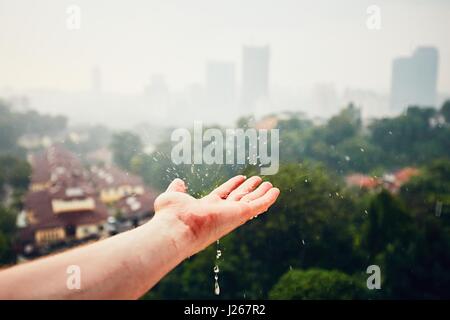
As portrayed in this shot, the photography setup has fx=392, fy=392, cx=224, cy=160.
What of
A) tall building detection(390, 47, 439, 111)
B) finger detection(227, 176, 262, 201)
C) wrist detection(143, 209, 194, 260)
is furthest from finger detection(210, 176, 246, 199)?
tall building detection(390, 47, 439, 111)

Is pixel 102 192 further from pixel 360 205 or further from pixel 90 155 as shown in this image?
pixel 360 205

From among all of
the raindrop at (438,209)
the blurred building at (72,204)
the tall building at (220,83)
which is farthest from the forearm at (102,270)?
the tall building at (220,83)

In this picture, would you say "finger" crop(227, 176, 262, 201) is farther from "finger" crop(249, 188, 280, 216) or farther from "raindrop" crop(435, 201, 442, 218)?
"raindrop" crop(435, 201, 442, 218)

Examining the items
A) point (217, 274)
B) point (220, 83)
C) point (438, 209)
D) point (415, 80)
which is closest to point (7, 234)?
point (217, 274)

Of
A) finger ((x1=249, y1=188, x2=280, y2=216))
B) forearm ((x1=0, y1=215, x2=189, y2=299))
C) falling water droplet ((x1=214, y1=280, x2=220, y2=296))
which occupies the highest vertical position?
finger ((x1=249, y1=188, x2=280, y2=216))

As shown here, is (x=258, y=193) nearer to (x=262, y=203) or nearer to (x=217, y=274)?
(x=262, y=203)
